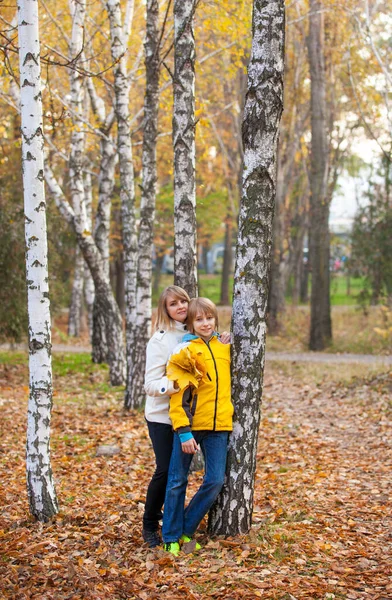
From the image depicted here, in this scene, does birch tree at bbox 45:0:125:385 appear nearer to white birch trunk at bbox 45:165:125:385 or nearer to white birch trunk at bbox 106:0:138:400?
white birch trunk at bbox 45:165:125:385

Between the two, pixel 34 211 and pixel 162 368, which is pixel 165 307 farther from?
pixel 34 211

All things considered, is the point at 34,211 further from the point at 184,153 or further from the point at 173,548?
the point at 173,548

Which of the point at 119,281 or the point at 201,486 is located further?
the point at 119,281

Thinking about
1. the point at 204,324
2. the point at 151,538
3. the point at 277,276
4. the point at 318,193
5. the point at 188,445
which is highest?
the point at 318,193

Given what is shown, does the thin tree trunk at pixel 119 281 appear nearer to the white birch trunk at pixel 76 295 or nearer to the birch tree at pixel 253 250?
the white birch trunk at pixel 76 295

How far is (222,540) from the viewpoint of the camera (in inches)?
192

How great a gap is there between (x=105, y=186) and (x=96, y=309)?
250 cm

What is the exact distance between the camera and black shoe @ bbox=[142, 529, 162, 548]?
4988mm

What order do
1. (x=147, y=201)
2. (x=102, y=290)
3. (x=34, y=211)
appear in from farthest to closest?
(x=102, y=290)
(x=147, y=201)
(x=34, y=211)

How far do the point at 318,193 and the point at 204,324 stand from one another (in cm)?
1323

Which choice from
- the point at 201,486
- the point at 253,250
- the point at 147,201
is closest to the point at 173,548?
the point at 201,486

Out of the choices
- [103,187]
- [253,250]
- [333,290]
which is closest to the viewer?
[253,250]

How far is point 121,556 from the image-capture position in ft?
15.9

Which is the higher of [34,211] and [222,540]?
[34,211]
